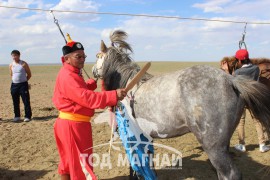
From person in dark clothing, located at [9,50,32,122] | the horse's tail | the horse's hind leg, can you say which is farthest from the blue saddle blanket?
person in dark clothing, located at [9,50,32,122]

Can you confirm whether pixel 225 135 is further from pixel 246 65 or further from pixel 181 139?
pixel 181 139

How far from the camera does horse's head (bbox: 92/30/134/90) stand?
13.5 ft

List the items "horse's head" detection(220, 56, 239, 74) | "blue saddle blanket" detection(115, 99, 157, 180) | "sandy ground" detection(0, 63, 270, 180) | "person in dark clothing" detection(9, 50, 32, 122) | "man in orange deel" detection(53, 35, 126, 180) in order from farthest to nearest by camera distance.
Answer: "person in dark clothing" detection(9, 50, 32, 122) → "horse's head" detection(220, 56, 239, 74) → "sandy ground" detection(0, 63, 270, 180) → "blue saddle blanket" detection(115, 99, 157, 180) → "man in orange deel" detection(53, 35, 126, 180)

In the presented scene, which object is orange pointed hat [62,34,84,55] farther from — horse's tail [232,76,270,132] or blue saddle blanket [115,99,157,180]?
horse's tail [232,76,270,132]

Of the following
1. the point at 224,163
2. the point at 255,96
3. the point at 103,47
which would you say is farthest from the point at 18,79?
the point at 255,96

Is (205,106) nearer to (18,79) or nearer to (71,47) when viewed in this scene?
(71,47)

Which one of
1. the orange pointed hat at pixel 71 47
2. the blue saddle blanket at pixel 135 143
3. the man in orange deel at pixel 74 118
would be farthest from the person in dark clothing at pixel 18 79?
the orange pointed hat at pixel 71 47

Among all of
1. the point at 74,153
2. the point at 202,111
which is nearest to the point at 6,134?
the point at 74,153

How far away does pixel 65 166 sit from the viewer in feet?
10.8

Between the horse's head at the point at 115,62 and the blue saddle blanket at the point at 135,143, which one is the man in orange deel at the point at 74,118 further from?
the horse's head at the point at 115,62

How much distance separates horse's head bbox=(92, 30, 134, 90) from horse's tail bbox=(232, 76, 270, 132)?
152 centimetres

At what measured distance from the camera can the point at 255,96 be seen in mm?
3211

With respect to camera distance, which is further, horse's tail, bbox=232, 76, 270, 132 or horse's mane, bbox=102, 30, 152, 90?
horse's mane, bbox=102, 30, 152, 90

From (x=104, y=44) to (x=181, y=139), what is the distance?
3.20 metres
